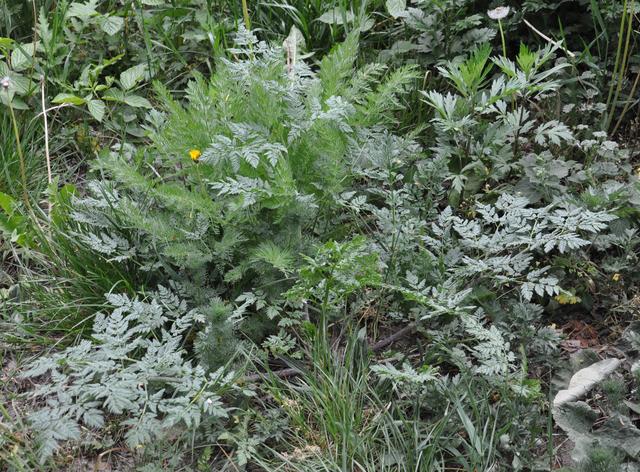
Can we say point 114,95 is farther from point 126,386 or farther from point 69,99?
point 126,386

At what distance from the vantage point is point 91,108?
11.2 feet

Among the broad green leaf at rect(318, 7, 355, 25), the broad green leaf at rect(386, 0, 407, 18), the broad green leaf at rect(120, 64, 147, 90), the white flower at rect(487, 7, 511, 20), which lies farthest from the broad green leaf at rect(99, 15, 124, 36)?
the white flower at rect(487, 7, 511, 20)

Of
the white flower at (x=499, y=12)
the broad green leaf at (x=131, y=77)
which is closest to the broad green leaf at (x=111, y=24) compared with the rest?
the broad green leaf at (x=131, y=77)

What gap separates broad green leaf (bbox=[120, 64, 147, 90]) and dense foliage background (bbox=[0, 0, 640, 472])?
10.9 inches

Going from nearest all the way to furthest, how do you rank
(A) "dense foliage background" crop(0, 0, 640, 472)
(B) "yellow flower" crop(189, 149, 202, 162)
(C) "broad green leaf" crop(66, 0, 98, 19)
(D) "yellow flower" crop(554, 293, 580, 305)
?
(A) "dense foliage background" crop(0, 0, 640, 472), (B) "yellow flower" crop(189, 149, 202, 162), (D) "yellow flower" crop(554, 293, 580, 305), (C) "broad green leaf" crop(66, 0, 98, 19)

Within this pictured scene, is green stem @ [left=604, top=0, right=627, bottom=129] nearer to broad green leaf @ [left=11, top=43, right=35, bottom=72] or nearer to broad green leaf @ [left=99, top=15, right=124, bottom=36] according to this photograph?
broad green leaf @ [left=99, top=15, right=124, bottom=36]

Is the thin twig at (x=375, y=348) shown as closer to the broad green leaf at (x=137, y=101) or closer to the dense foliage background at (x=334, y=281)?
the dense foliage background at (x=334, y=281)

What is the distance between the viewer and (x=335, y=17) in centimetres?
365

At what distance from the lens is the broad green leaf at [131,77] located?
353 centimetres

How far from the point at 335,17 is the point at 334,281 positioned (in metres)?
1.68

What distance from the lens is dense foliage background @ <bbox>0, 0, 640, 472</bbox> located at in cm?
230

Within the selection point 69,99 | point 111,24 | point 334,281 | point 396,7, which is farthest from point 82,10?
point 334,281

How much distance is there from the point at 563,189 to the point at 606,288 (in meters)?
0.38

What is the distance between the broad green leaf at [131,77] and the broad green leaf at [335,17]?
84 cm
